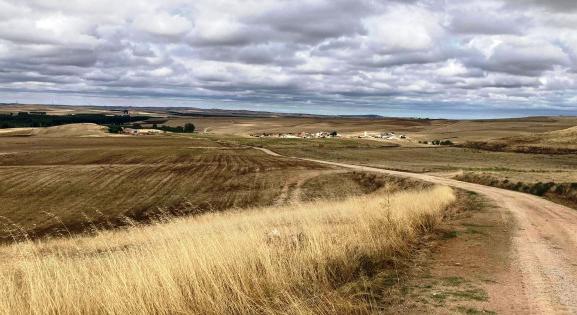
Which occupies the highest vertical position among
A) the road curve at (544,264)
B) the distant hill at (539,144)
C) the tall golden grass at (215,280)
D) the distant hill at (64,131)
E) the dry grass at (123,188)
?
the tall golden grass at (215,280)

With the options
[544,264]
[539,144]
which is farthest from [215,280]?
[539,144]

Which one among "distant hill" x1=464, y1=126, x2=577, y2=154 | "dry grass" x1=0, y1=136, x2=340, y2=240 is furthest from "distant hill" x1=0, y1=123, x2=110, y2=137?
"distant hill" x1=464, y1=126, x2=577, y2=154

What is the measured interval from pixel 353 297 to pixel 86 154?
3175 inches

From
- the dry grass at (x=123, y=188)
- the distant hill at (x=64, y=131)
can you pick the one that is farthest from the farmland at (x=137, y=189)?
the distant hill at (x=64, y=131)

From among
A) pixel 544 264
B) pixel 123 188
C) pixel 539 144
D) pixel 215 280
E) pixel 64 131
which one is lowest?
pixel 64 131

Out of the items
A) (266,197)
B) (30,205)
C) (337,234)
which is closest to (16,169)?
(30,205)

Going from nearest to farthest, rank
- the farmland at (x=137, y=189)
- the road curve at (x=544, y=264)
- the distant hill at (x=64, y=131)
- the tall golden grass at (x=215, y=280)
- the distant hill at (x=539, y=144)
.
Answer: the tall golden grass at (x=215, y=280) → the road curve at (x=544, y=264) → the farmland at (x=137, y=189) → the distant hill at (x=539, y=144) → the distant hill at (x=64, y=131)

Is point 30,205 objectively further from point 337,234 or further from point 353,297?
point 353,297

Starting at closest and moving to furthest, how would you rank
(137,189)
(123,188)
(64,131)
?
(137,189) → (123,188) → (64,131)

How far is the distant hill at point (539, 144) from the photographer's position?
99375mm

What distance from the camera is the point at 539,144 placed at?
107 metres

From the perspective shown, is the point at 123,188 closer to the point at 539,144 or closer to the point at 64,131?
the point at 539,144

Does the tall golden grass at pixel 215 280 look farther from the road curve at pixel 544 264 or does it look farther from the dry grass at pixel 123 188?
the dry grass at pixel 123 188

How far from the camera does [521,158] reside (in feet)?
286
